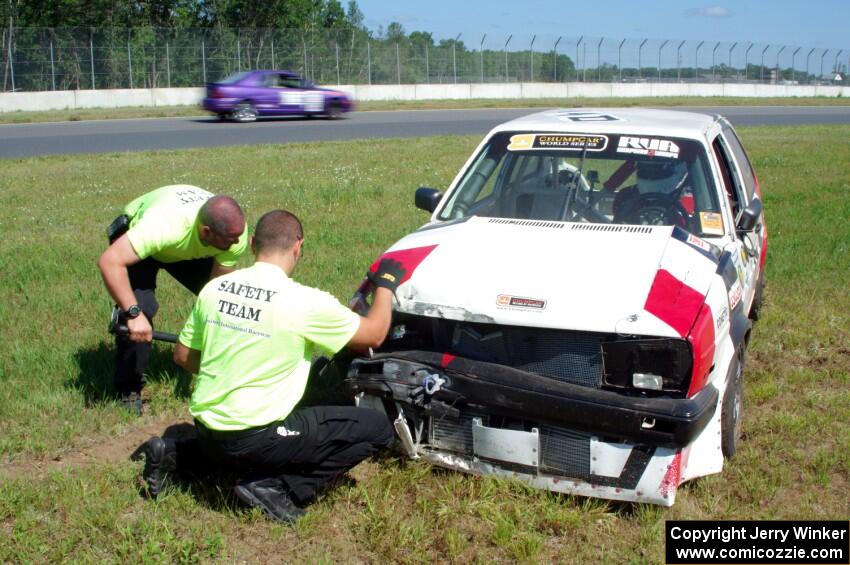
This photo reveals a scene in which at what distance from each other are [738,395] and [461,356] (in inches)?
63.5

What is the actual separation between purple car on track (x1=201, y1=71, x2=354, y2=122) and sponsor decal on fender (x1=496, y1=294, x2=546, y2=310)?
2184cm

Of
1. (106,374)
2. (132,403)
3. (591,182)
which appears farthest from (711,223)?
(106,374)

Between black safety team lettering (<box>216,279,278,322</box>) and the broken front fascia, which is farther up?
black safety team lettering (<box>216,279,278,322</box>)

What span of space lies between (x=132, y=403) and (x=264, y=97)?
20.8 metres

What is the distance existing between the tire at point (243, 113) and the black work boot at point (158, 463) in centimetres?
2145

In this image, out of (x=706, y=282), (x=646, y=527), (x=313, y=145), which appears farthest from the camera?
(x=313, y=145)

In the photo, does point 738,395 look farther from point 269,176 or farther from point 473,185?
point 269,176

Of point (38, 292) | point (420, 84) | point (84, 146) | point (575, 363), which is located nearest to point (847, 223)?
→ point (575, 363)

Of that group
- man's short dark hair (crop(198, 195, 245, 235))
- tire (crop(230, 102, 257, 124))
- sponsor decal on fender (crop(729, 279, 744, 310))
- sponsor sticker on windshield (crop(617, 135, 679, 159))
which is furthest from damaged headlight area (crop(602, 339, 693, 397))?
tire (crop(230, 102, 257, 124))

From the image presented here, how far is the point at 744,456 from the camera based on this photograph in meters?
4.60

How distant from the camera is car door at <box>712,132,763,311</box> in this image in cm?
534

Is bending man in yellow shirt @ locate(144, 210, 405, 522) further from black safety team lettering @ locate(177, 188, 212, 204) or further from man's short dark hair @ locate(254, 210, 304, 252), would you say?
black safety team lettering @ locate(177, 188, 212, 204)

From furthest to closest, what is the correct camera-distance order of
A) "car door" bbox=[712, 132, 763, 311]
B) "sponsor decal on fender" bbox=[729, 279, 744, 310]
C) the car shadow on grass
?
the car shadow on grass, "car door" bbox=[712, 132, 763, 311], "sponsor decal on fender" bbox=[729, 279, 744, 310]

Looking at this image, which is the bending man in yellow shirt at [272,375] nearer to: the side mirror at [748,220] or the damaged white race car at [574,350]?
the damaged white race car at [574,350]
